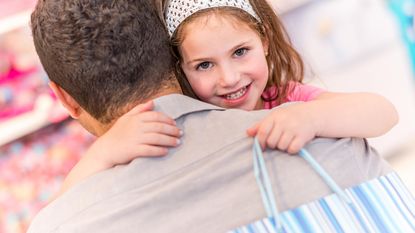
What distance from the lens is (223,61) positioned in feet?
5.25

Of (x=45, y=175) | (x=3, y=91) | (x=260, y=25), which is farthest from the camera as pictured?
(x=45, y=175)

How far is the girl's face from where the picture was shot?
1573 mm

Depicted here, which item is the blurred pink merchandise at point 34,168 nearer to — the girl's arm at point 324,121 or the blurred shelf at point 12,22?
the blurred shelf at point 12,22

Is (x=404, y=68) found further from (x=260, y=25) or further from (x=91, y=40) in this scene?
(x=91, y=40)

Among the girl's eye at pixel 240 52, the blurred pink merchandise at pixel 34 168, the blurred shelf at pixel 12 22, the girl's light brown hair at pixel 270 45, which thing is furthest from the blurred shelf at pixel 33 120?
the girl's eye at pixel 240 52

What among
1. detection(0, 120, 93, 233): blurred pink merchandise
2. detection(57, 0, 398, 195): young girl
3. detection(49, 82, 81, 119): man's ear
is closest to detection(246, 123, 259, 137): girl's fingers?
detection(57, 0, 398, 195): young girl

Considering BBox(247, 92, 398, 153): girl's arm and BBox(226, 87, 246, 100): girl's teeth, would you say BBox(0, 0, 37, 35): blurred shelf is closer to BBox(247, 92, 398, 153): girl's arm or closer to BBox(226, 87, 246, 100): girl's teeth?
BBox(226, 87, 246, 100): girl's teeth

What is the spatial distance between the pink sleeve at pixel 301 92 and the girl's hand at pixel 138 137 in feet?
2.65

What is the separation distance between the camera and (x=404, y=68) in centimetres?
401

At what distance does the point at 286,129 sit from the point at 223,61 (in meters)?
0.50

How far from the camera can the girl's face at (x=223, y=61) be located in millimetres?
1573

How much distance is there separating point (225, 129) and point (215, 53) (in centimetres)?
48

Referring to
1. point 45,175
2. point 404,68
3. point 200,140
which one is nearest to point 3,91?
point 45,175

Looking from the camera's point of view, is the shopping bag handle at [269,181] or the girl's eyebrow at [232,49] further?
the girl's eyebrow at [232,49]
